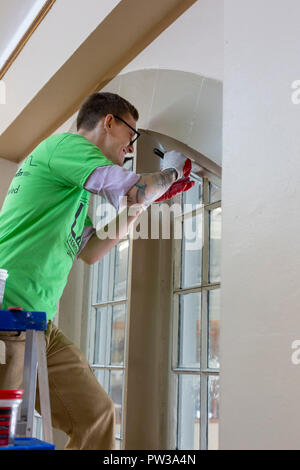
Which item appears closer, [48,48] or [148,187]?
[148,187]

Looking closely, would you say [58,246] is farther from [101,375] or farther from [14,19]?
[14,19]

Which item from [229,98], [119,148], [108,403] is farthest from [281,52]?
[108,403]

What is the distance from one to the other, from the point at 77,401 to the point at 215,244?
72 centimetres

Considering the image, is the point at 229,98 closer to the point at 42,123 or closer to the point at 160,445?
the point at 160,445

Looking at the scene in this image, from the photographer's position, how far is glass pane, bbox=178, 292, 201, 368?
6.56ft

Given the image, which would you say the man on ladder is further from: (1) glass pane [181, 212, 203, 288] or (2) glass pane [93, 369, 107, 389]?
(2) glass pane [93, 369, 107, 389]

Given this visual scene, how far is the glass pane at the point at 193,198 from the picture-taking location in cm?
212

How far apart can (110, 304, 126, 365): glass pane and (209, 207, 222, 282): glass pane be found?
0.59 metres

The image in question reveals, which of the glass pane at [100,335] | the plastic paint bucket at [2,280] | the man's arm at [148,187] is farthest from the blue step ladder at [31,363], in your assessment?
the glass pane at [100,335]

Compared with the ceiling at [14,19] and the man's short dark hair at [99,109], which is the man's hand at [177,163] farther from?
the ceiling at [14,19]

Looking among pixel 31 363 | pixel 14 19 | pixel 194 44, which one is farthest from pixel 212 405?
pixel 14 19

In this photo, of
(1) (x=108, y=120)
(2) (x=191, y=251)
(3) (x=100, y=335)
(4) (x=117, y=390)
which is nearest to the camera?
(1) (x=108, y=120)

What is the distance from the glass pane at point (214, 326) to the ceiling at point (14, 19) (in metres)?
1.82

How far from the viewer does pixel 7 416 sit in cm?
118
